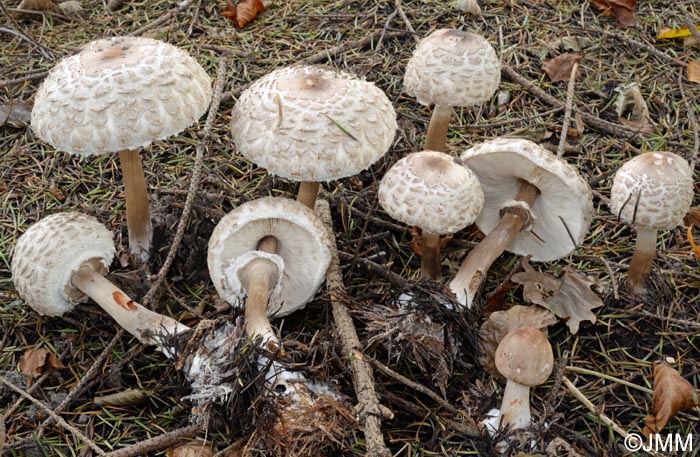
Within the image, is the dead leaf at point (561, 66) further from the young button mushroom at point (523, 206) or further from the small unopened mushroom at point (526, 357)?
the small unopened mushroom at point (526, 357)

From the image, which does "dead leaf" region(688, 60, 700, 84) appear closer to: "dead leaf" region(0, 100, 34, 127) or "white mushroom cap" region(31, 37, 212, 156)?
"white mushroom cap" region(31, 37, 212, 156)

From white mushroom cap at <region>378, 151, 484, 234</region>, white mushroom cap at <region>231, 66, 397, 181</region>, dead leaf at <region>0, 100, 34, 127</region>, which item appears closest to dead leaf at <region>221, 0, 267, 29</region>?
dead leaf at <region>0, 100, 34, 127</region>

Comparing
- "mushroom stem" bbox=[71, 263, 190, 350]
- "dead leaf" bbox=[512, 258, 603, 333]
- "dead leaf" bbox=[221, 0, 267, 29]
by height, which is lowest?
"mushroom stem" bbox=[71, 263, 190, 350]

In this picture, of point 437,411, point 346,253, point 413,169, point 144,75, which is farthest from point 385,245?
point 144,75

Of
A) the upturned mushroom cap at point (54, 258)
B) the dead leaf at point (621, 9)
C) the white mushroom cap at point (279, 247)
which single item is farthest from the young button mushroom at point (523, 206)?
the dead leaf at point (621, 9)

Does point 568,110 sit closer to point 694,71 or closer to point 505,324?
point 694,71
